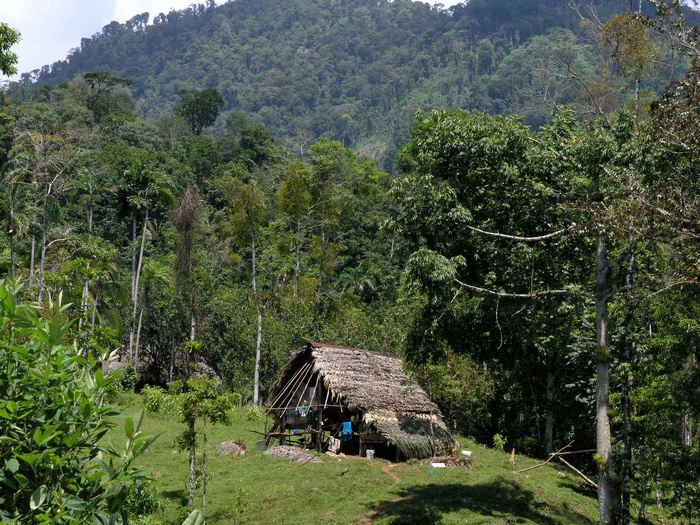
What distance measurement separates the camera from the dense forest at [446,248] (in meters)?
11.1

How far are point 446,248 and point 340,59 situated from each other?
151348mm

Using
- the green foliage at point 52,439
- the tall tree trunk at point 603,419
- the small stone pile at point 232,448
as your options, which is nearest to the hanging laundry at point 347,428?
the small stone pile at point 232,448

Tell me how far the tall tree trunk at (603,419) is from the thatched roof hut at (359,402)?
862 centimetres

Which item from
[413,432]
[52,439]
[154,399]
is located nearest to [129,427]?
[52,439]

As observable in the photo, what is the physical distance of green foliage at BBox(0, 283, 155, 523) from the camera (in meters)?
3.08

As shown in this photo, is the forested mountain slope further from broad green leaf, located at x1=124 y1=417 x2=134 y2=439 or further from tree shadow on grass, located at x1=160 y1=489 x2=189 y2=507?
broad green leaf, located at x1=124 y1=417 x2=134 y2=439

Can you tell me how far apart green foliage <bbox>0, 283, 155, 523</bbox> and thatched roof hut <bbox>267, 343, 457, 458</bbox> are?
16.1m

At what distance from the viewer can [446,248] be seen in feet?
44.8

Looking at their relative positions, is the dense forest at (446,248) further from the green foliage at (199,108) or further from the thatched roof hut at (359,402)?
the thatched roof hut at (359,402)

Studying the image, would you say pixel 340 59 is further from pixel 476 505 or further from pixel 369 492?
pixel 476 505

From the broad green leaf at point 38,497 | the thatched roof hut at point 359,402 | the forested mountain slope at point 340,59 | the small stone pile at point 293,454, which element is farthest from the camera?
the forested mountain slope at point 340,59

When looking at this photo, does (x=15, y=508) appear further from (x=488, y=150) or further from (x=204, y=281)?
(x=204, y=281)

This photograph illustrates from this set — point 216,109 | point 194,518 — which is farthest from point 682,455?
point 216,109

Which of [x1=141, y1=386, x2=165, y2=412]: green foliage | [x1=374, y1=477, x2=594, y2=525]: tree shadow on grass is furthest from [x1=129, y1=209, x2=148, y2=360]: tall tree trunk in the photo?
[x1=374, y1=477, x2=594, y2=525]: tree shadow on grass
